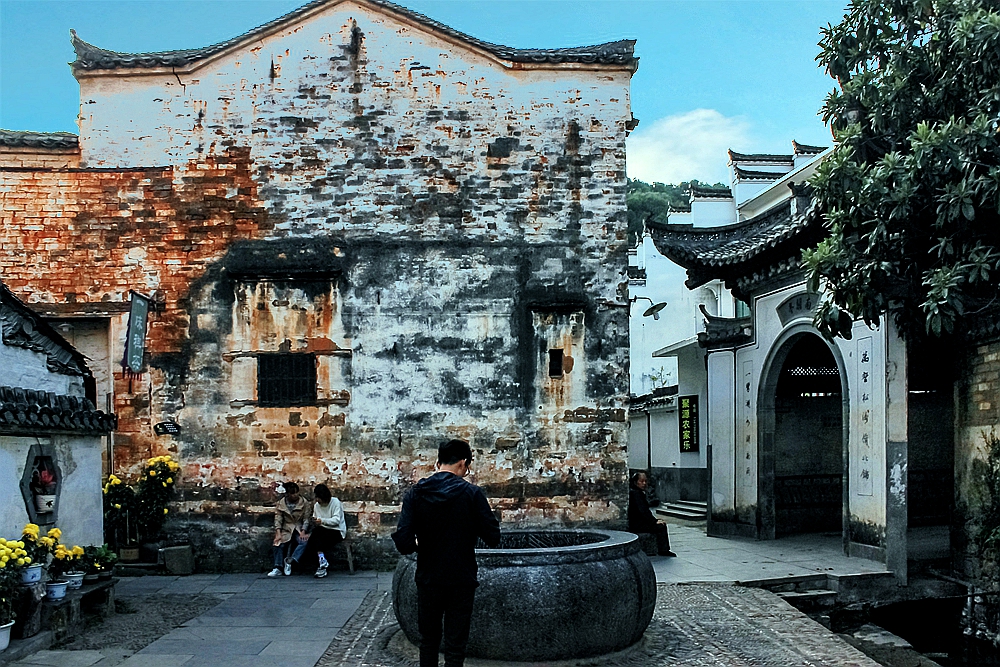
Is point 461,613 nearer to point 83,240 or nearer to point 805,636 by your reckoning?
point 805,636

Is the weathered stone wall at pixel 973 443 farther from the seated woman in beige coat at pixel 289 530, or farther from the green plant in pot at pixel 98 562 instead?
the green plant in pot at pixel 98 562

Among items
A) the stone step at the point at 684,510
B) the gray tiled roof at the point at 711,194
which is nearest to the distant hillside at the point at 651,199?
the gray tiled roof at the point at 711,194

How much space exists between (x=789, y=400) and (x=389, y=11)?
8986mm

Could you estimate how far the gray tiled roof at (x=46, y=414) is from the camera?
764 centimetres

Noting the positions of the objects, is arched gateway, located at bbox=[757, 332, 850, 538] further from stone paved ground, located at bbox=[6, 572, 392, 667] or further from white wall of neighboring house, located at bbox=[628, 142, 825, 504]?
stone paved ground, located at bbox=[6, 572, 392, 667]

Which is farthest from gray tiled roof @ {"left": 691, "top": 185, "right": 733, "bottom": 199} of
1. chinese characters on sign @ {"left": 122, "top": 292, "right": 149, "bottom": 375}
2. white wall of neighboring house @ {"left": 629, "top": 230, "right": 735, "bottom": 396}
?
chinese characters on sign @ {"left": 122, "top": 292, "right": 149, "bottom": 375}

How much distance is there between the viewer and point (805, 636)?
314 inches

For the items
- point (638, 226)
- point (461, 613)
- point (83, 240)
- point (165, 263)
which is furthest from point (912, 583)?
point (638, 226)

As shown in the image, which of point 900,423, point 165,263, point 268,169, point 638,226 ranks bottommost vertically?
point 900,423

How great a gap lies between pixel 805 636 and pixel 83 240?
967 centimetres

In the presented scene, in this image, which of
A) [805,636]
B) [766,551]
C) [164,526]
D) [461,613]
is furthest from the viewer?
[766,551]

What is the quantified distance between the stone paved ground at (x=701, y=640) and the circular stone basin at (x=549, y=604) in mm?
148

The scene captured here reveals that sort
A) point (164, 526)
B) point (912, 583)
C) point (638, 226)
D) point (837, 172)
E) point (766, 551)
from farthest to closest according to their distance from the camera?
point (638, 226)
point (766, 551)
point (164, 526)
point (912, 583)
point (837, 172)

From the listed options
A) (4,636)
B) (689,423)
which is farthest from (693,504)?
(4,636)
